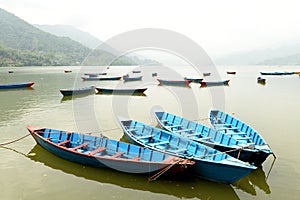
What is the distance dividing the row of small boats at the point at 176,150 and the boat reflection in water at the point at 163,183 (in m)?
0.37

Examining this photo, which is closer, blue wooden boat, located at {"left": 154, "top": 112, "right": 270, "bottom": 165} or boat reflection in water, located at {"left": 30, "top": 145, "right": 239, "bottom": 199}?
boat reflection in water, located at {"left": 30, "top": 145, "right": 239, "bottom": 199}

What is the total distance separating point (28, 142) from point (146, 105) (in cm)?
1709

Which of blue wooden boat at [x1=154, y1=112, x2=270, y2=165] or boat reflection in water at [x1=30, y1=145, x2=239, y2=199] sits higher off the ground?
blue wooden boat at [x1=154, y1=112, x2=270, y2=165]

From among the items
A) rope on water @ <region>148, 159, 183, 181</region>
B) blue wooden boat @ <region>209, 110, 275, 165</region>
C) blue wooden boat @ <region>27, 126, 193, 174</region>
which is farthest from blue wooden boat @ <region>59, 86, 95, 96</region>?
rope on water @ <region>148, 159, 183, 181</region>

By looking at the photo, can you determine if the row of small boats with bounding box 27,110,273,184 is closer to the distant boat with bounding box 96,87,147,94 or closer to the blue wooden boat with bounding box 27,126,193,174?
the blue wooden boat with bounding box 27,126,193,174

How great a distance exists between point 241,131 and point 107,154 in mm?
9281

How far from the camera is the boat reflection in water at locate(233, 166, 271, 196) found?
1043 centimetres

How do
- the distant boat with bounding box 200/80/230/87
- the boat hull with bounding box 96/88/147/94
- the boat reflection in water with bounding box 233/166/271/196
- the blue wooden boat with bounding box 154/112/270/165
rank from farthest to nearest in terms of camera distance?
the distant boat with bounding box 200/80/230/87
the boat hull with bounding box 96/88/147/94
the blue wooden boat with bounding box 154/112/270/165
the boat reflection in water with bounding box 233/166/271/196

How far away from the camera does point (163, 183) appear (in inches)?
426

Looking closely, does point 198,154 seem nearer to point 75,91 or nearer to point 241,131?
point 241,131

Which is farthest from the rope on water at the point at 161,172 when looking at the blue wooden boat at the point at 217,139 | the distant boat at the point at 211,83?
the distant boat at the point at 211,83

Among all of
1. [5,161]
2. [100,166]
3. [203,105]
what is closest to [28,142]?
[5,161]

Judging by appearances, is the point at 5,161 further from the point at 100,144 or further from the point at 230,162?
the point at 230,162

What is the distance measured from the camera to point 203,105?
31.3 meters
